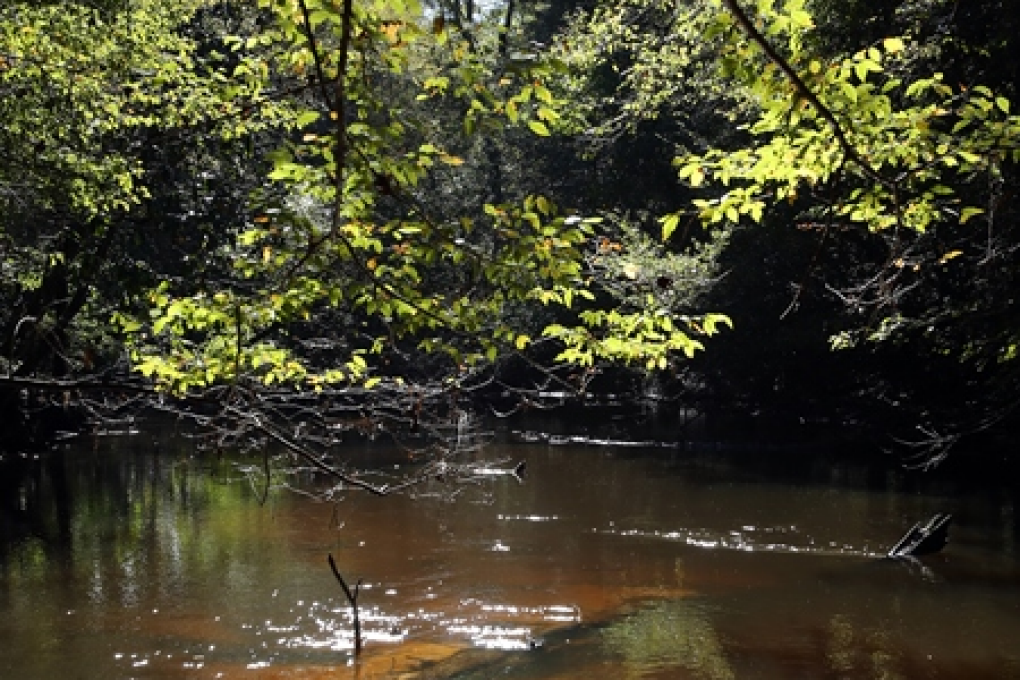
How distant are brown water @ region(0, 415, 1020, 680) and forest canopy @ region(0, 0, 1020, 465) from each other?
1.81 meters

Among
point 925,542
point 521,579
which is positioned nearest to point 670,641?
point 521,579

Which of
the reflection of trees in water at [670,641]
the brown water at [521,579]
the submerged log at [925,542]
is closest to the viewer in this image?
the reflection of trees in water at [670,641]

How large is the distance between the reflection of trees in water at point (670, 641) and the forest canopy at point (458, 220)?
2.71 meters

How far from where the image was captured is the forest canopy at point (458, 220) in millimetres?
3742

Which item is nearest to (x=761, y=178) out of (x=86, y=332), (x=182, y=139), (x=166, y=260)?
(x=182, y=139)

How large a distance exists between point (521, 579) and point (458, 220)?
810 cm

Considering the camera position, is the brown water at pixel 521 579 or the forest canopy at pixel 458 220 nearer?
the forest canopy at pixel 458 220

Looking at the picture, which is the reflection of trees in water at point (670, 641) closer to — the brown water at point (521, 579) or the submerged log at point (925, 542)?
the brown water at point (521, 579)

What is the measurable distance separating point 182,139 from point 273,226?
7.57m

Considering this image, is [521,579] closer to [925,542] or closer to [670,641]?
[670,641]

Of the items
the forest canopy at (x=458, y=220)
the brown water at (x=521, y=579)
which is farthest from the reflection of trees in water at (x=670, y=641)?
the forest canopy at (x=458, y=220)

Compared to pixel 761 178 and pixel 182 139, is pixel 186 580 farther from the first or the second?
pixel 761 178

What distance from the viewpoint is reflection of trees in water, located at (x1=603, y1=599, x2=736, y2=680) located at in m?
8.77

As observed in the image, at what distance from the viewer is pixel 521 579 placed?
1161 cm
